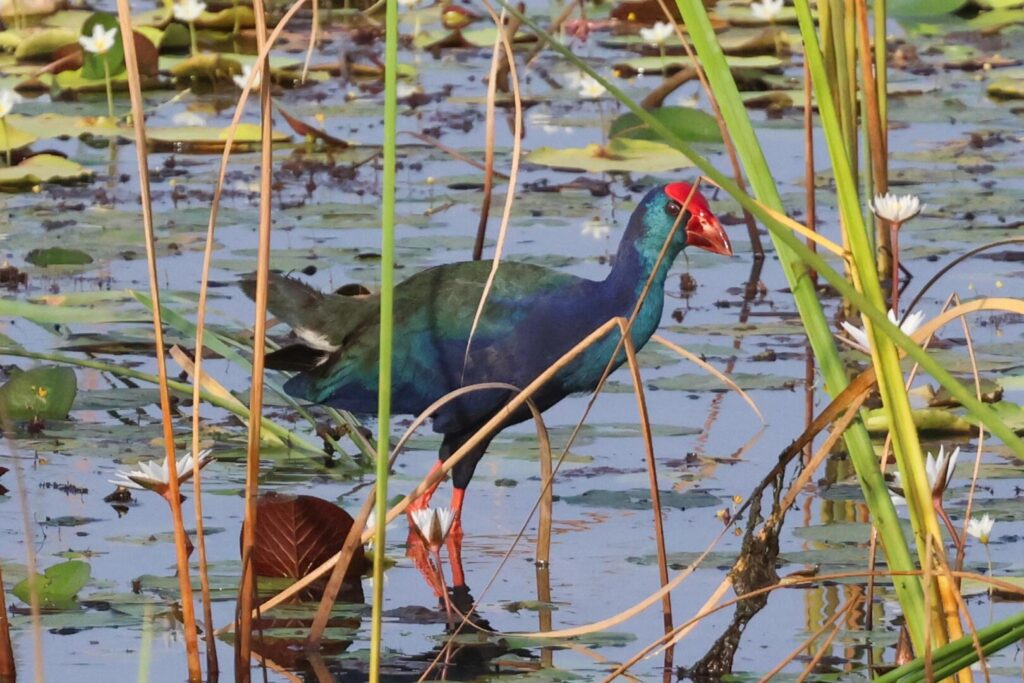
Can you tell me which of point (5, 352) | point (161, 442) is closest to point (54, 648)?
point (5, 352)

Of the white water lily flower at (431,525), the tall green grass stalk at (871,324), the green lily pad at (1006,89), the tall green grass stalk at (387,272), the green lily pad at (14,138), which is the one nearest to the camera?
the tall green grass stalk at (387,272)

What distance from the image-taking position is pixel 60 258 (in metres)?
6.42

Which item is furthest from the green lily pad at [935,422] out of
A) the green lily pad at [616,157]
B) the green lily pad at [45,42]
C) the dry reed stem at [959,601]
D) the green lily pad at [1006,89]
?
the green lily pad at [45,42]

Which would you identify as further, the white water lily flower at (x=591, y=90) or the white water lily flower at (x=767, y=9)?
the white water lily flower at (x=767, y=9)

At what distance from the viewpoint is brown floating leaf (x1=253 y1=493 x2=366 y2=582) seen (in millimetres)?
3584

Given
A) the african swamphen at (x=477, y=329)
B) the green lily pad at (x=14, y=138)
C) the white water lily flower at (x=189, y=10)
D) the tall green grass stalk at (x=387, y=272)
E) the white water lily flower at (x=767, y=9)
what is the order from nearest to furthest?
the tall green grass stalk at (x=387, y=272) → the african swamphen at (x=477, y=329) → the green lily pad at (x=14, y=138) → the white water lily flower at (x=189, y=10) → the white water lily flower at (x=767, y=9)

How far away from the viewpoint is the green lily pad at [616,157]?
24.4 ft

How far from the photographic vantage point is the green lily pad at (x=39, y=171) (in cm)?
757

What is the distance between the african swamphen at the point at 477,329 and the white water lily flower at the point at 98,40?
4.60m

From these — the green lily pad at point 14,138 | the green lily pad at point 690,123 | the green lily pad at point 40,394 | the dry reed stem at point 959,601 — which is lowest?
the dry reed stem at point 959,601

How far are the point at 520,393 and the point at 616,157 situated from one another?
4791 mm

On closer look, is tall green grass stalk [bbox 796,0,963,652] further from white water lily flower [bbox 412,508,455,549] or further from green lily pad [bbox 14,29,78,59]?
green lily pad [bbox 14,29,78,59]

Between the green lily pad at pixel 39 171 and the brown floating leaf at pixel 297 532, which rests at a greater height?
the green lily pad at pixel 39 171

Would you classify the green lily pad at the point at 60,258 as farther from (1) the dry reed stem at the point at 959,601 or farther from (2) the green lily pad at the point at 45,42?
(1) the dry reed stem at the point at 959,601
